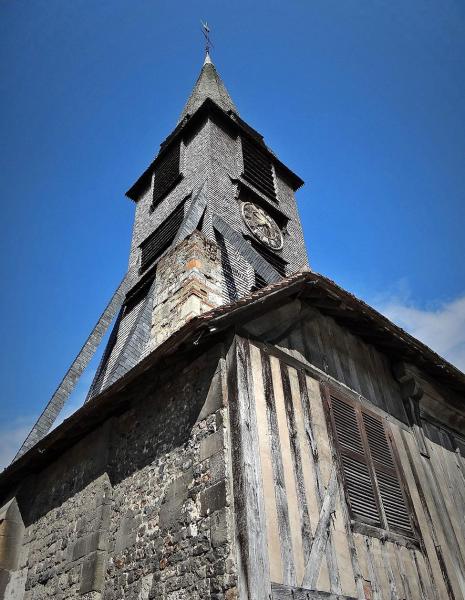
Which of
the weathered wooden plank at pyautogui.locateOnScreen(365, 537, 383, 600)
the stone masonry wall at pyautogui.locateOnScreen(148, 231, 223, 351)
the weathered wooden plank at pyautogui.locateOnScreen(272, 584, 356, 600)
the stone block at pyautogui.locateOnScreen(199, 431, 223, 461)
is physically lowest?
the weathered wooden plank at pyautogui.locateOnScreen(272, 584, 356, 600)

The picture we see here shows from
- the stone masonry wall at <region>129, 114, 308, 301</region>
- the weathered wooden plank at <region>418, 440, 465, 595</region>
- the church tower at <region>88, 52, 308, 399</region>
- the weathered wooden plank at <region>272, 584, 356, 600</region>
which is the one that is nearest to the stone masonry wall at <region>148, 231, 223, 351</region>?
the church tower at <region>88, 52, 308, 399</region>

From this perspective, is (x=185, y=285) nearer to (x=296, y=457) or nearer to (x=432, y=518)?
(x=296, y=457)

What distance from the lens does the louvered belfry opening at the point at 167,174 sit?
13422 millimetres

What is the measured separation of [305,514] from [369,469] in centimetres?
144

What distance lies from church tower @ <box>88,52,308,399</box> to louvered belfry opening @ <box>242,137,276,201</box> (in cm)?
4

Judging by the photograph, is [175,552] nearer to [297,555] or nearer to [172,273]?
[297,555]

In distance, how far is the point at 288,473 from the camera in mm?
4496

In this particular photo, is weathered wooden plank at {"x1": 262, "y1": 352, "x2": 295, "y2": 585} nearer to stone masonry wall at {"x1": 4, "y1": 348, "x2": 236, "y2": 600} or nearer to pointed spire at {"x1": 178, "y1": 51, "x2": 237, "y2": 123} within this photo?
stone masonry wall at {"x1": 4, "y1": 348, "x2": 236, "y2": 600}

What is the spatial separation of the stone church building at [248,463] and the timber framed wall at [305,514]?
0.06ft

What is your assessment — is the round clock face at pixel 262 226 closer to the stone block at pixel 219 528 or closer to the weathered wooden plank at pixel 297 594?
the stone block at pixel 219 528

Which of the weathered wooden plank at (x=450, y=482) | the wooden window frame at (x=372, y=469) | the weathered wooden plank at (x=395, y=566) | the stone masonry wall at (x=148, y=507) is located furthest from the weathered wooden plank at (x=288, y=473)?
the weathered wooden plank at (x=450, y=482)

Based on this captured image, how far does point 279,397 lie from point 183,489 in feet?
4.49

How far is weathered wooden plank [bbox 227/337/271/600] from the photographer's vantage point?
366cm

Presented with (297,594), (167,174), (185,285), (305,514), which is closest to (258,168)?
(167,174)
